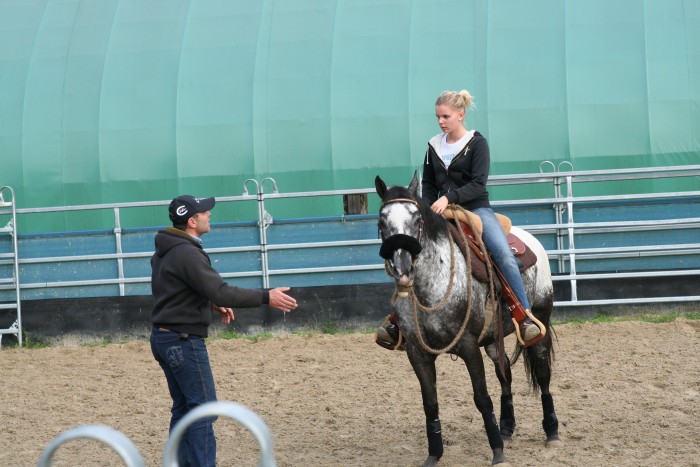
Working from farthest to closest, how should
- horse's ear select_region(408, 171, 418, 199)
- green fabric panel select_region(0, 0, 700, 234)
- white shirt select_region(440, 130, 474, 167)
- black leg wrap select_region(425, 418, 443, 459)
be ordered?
green fabric panel select_region(0, 0, 700, 234) < white shirt select_region(440, 130, 474, 167) < black leg wrap select_region(425, 418, 443, 459) < horse's ear select_region(408, 171, 418, 199)

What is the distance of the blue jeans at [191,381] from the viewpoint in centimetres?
538

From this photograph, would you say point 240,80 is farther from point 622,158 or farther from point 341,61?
point 622,158

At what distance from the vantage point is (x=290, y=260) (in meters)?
12.5

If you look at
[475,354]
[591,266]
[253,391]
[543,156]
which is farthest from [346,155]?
[475,354]

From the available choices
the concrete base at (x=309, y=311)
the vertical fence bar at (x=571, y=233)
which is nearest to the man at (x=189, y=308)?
the concrete base at (x=309, y=311)

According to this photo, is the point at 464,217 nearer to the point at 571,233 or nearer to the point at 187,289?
the point at 187,289

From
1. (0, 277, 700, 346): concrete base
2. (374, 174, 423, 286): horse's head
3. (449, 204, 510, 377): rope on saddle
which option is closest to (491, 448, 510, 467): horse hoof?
(449, 204, 510, 377): rope on saddle

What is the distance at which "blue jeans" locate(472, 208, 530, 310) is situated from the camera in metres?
6.49

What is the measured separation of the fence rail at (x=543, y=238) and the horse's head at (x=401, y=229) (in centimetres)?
616

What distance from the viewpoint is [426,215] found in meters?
6.05

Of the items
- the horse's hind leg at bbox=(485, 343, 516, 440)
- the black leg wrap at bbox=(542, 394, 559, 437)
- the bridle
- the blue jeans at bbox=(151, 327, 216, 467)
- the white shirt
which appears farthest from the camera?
the horse's hind leg at bbox=(485, 343, 516, 440)

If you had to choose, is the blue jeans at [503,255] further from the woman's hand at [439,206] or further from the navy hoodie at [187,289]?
the navy hoodie at [187,289]

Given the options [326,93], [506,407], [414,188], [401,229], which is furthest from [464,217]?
[326,93]

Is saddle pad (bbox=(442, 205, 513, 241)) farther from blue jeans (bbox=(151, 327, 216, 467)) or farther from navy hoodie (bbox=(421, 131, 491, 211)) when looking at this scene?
blue jeans (bbox=(151, 327, 216, 467))
